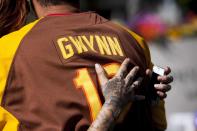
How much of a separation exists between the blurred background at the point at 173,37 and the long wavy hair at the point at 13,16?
25.7 ft

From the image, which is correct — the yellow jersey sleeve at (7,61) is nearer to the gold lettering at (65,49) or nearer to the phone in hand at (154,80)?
the gold lettering at (65,49)

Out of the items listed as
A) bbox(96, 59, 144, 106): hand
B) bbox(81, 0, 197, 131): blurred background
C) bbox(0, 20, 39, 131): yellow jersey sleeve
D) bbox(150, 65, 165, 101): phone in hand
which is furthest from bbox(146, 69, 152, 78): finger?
bbox(81, 0, 197, 131): blurred background

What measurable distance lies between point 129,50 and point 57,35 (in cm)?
34

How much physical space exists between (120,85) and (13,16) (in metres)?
0.60

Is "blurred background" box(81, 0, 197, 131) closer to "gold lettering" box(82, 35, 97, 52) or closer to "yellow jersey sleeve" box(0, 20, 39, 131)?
"gold lettering" box(82, 35, 97, 52)

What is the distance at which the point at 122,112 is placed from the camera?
2.87 m

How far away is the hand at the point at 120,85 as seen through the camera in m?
2.81

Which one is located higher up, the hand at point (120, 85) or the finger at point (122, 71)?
the finger at point (122, 71)

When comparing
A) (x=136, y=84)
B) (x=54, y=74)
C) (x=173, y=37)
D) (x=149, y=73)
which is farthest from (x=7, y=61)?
(x=173, y=37)

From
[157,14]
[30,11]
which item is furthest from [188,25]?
[30,11]

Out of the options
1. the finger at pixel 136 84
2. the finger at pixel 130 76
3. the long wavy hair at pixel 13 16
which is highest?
the long wavy hair at pixel 13 16

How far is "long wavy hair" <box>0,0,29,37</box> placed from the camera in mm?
3018

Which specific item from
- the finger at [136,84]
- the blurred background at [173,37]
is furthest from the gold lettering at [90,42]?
the blurred background at [173,37]

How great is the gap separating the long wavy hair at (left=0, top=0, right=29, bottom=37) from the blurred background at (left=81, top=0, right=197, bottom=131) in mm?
7837
